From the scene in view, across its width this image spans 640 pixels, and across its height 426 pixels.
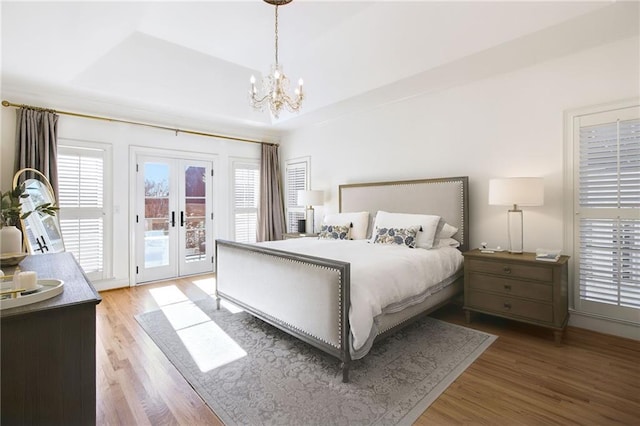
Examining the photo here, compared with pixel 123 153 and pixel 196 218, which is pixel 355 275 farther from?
A: pixel 123 153

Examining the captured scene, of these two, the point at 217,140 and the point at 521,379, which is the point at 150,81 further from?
the point at 521,379

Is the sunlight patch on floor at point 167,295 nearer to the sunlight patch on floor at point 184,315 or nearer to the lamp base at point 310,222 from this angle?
the sunlight patch on floor at point 184,315

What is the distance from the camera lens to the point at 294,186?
611 centimetres

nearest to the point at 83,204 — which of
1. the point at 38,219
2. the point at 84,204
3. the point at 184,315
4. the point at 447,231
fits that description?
the point at 84,204

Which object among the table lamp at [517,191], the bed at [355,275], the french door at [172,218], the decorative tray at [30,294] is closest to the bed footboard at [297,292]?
the bed at [355,275]

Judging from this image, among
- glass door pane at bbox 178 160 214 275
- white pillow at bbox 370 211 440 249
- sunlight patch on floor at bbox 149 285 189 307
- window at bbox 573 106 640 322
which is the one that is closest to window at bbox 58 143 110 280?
sunlight patch on floor at bbox 149 285 189 307

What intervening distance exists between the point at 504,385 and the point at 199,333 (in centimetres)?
253

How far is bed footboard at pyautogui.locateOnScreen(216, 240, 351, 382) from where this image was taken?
220 cm

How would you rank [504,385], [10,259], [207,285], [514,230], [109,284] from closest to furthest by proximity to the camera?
[10,259], [504,385], [514,230], [109,284], [207,285]

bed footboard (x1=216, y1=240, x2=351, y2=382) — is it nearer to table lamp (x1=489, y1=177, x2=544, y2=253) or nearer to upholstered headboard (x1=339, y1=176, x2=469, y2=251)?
table lamp (x1=489, y1=177, x2=544, y2=253)

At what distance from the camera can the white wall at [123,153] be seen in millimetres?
3811

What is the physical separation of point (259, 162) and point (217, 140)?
0.89 m

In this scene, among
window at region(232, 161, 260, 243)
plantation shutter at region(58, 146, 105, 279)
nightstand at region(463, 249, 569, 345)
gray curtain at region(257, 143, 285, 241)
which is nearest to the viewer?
nightstand at region(463, 249, 569, 345)

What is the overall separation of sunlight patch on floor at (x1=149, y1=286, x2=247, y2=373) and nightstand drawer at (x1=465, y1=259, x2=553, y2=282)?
2.33 m
